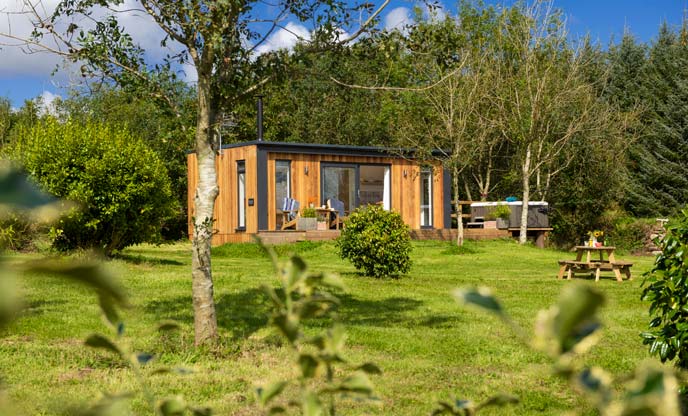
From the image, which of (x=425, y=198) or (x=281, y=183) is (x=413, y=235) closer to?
(x=425, y=198)

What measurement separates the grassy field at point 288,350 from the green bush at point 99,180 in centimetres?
149

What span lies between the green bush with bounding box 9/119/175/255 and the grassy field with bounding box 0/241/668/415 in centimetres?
149

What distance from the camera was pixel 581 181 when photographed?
23.6m

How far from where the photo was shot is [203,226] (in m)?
5.82

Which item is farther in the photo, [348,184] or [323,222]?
[348,184]

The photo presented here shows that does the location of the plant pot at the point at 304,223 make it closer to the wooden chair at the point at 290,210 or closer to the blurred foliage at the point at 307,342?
the wooden chair at the point at 290,210

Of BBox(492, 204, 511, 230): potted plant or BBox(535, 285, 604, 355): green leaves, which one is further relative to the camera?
BBox(492, 204, 511, 230): potted plant

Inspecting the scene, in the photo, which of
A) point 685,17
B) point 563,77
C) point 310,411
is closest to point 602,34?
point 685,17

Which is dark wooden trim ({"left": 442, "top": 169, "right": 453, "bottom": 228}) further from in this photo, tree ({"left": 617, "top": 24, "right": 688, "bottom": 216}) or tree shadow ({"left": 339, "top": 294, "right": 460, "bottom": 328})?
tree shadow ({"left": 339, "top": 294, "right": 460, "bottom": 328})

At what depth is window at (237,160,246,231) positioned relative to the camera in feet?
65.6

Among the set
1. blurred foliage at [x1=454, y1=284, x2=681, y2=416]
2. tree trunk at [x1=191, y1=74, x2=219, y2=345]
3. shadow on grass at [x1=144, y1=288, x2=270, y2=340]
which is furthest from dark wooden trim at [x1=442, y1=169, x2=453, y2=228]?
blurred foliage at [x1=454, y1=284, x2=681, y2=416]

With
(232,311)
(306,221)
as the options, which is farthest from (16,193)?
(306,221)

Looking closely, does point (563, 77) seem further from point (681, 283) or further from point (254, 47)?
point (681, 283)

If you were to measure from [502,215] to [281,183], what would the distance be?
6498 mm
